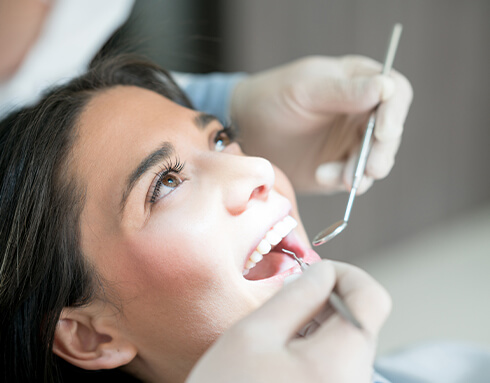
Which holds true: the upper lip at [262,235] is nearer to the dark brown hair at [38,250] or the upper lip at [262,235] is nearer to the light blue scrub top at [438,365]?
the dark brown hair at [38,250]

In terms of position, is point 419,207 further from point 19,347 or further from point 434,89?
point 19,347

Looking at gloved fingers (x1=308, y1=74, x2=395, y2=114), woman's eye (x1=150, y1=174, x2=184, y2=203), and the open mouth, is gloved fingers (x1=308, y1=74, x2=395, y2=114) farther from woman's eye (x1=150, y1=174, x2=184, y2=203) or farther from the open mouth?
woman's eye (x1=150, y1=174, x2=184, y2=203)

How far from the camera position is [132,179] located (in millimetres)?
768

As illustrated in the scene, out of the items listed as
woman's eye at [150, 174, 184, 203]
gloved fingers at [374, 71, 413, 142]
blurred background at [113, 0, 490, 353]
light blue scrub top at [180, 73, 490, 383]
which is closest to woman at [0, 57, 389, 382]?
woman's eye at [150, 174, 184, 203]

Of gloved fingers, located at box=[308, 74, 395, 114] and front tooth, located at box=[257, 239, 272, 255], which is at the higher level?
gloved fingers, located at box=[308, 74, 395, 114]

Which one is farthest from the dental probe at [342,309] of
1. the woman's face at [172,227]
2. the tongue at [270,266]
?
the tongue at [270,266]

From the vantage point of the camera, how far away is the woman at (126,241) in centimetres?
75

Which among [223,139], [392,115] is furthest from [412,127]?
[223,139]

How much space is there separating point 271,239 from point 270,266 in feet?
0.42

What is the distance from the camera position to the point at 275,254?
910 millimetres

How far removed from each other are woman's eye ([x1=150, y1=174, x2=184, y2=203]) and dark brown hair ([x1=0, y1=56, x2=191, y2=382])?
0.11 m

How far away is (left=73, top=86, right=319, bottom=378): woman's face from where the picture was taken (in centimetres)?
74

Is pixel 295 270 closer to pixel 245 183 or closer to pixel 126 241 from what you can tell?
pixel 245 183

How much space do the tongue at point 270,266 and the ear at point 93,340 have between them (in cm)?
24
